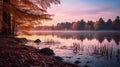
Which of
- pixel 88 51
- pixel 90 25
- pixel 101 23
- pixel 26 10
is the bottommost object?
pixel 88 51

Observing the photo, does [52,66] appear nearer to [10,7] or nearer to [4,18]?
[10,7]

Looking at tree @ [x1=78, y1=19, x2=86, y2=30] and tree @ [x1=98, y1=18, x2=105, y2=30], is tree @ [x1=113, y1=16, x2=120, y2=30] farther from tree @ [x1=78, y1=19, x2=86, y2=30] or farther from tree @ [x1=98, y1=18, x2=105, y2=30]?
tree @ [x1=78, y1=19, x2=86, y2=30]

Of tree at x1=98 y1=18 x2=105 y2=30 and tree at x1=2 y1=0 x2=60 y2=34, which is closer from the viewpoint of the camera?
tree at x1=2 y1=0 x2=60 y2=34

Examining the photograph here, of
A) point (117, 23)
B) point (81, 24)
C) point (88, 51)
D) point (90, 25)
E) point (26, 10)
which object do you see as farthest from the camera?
point (81, 24)

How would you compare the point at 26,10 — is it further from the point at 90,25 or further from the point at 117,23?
the point at 90,25

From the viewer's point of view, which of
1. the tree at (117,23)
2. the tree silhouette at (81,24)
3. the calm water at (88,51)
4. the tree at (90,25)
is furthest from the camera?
the tree silhouette at (81,24)

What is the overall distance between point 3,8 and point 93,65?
7.86 metres

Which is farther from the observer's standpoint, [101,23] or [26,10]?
[101,23]

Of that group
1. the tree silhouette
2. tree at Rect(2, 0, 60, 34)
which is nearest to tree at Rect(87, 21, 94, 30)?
the tree silhouette

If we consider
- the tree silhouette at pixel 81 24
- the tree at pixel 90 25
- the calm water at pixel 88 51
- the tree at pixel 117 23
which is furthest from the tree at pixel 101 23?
the calm water at pixel 88 51

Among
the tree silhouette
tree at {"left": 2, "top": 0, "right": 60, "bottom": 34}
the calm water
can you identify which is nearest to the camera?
tree at {"left": 2, "top": 0, "right": 60, "bottom": 34}

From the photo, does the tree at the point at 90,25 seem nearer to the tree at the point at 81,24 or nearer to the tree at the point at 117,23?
the tree at the point at 81,24

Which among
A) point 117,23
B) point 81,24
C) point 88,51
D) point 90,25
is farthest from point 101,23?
point 88,51

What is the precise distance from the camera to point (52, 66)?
1171cm
